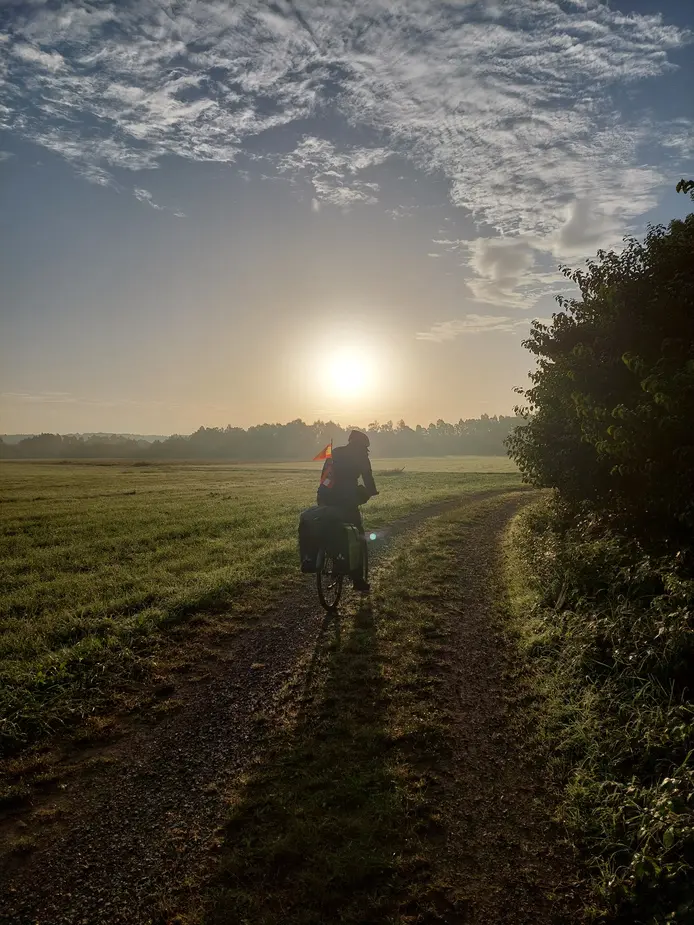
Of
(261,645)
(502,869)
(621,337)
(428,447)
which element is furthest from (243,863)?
(428,447)

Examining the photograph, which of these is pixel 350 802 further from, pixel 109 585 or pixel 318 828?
pixel 109 585

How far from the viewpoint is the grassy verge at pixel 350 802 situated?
12.7 ft

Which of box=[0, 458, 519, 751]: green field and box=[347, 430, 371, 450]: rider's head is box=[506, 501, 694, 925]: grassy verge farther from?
box=[0, 458, 519, 751]: green field

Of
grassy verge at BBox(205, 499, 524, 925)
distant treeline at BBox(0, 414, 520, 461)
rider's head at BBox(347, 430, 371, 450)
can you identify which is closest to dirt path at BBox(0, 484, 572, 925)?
grassy verge at BBox(205, 499, 524, 925)

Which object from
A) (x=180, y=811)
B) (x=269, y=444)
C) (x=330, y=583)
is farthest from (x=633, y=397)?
(x=269, y=444)

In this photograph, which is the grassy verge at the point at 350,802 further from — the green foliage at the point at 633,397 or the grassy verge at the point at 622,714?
the green foliage at the point at 633,397

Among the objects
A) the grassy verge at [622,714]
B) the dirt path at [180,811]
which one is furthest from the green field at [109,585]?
the grassy verge at [622,714]

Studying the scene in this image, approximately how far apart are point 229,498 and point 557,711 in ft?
101

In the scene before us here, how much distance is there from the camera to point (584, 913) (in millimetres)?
3826

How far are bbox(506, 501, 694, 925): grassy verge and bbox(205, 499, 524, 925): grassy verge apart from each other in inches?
51.0

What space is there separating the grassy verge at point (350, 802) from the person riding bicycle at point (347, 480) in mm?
2606

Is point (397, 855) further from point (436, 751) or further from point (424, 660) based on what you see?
point (424, 660)

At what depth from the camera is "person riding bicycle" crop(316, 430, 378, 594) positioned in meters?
10.2

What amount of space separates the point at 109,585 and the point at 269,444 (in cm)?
14049
